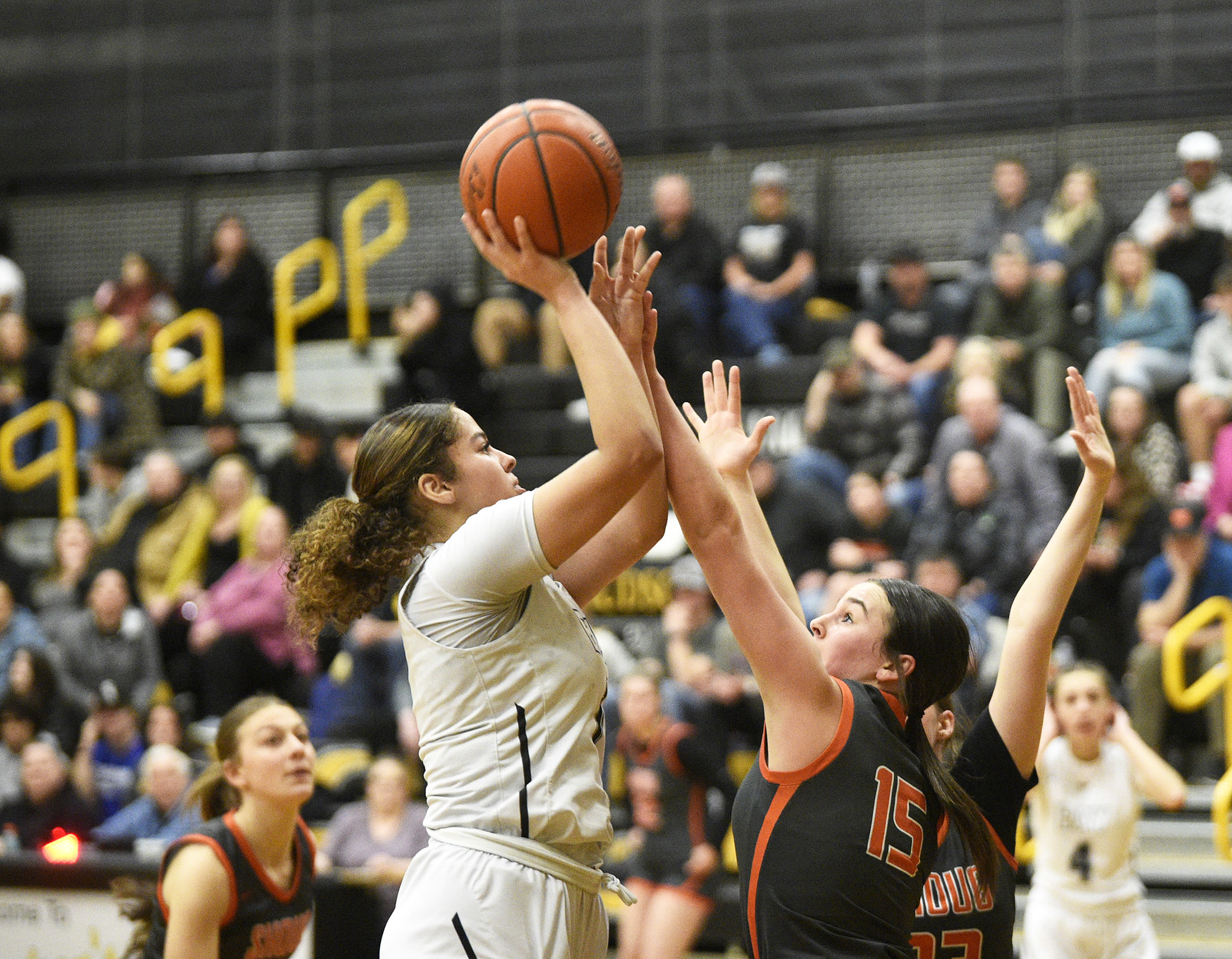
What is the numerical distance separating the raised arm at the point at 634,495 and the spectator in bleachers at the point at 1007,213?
683cm

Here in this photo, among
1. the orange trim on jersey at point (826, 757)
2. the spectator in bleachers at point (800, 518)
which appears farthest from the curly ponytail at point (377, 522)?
the spectator in bleachers at point (800, 518)

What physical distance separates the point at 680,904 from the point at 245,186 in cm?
775

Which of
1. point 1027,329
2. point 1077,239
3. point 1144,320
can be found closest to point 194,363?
point 1027,329

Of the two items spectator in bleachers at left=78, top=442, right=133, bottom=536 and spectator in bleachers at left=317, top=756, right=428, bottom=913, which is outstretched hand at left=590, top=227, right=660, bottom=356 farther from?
spectator in bleachers at left=78, top=442, right=133, bottom=536

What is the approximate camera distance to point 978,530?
7.45 metres

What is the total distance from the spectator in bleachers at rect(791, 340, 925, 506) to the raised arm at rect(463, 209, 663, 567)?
577 cm

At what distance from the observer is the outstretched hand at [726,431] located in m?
2.96

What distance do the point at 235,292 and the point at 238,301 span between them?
0.23 ft

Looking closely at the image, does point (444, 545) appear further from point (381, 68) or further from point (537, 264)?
point (381, 68)

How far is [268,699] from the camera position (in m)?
4.18

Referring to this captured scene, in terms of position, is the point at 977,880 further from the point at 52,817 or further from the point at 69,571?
the point at 69,571

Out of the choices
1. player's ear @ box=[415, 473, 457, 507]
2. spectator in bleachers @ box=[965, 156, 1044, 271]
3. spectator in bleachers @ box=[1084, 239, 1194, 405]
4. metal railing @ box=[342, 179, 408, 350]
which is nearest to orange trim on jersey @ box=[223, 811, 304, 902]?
player's ear @ box=[415, 473, 457, 507]

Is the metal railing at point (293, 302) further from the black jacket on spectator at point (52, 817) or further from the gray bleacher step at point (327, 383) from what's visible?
the black jacket on spectator at point (52, 817)

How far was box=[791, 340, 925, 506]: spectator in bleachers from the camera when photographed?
833 centimetres
